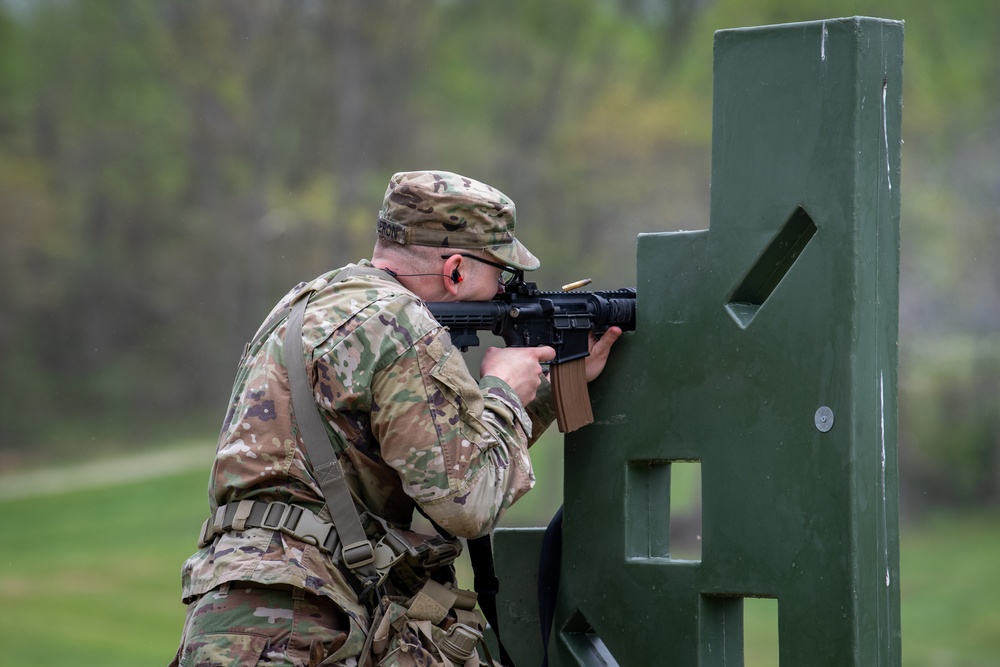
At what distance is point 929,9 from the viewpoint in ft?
60.4

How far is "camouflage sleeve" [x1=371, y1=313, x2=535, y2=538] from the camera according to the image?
2811mm

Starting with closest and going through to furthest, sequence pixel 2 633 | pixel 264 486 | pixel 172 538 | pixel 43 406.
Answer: pixel 264 486
pixel 2 633
pixel 172 538
pixel 43 406

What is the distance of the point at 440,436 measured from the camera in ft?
9.24

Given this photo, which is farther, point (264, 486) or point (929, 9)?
point (929, 9)

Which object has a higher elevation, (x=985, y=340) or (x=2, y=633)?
(x=985, y=340)

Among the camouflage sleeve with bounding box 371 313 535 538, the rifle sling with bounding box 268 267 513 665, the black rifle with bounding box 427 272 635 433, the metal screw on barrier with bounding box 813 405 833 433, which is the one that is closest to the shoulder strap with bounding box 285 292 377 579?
the rifle sling with bounding box 268 267 513 665

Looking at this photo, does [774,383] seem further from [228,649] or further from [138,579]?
[138,579]

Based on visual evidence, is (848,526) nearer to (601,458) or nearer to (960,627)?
(601,458)

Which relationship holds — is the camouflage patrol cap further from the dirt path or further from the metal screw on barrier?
the dirt path

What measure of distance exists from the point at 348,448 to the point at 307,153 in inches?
638

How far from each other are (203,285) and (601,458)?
1602cm

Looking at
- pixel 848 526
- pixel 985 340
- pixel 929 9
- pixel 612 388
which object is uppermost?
pixel 929 9

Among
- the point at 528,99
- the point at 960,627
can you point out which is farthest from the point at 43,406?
the point at 960,627

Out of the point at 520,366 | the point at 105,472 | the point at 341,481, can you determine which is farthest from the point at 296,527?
the point at 105,472
